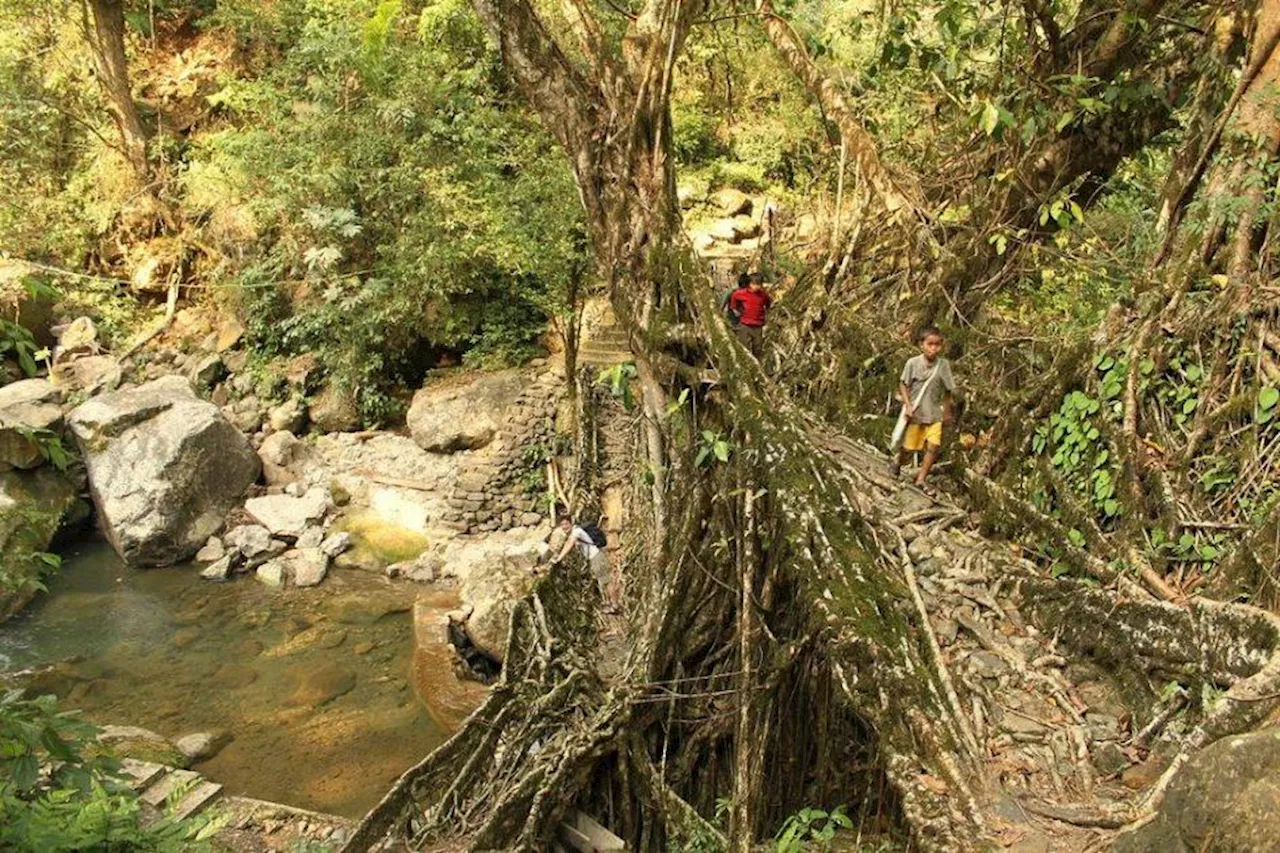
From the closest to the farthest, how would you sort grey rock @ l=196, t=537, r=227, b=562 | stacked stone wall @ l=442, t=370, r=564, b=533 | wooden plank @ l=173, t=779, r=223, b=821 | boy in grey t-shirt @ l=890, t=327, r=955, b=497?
boy in grey t-shirt @ l=890, t=327, r=955, b=497
wooden plank @ l=173, t=779, r=223, b=821
grey rock @ l=196, t=537, r=227, b=562
stacked stone wall @ l=442, t=370, r=564, b=533

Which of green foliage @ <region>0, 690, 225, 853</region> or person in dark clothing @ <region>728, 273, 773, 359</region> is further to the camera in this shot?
person in dark clothing @ <region>728, 273, 773, 359</region>

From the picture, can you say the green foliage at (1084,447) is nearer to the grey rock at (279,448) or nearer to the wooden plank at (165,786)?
the wooden plank at (165,786)

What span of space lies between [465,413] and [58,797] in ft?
36.8

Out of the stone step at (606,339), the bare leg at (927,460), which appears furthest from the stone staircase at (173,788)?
the stone step at (606,339)

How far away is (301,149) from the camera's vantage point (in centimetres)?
1420

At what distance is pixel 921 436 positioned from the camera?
6508 mm

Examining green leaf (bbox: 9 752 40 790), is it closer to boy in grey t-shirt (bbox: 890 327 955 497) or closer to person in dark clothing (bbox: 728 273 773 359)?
boy in grey t-shirt (bbox: 890 327 955 497)

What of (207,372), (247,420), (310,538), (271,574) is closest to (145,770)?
(271,574)

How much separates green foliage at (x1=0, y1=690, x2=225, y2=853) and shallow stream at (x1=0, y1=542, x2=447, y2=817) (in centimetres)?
502

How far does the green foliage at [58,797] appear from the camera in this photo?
2662 millimetres

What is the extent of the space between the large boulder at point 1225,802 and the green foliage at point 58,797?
10.8 feet

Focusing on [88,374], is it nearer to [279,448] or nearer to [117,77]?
[279,448]

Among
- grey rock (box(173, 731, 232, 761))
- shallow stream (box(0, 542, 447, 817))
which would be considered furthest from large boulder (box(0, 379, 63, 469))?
grey rock (box(173, 731, 232, 761))

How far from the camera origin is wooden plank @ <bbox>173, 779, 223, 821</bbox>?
6703 millimetres
